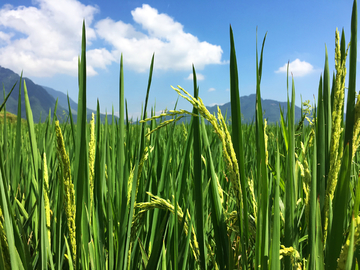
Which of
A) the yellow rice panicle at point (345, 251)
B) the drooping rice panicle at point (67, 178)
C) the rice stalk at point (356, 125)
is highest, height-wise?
the rice stalk at point (356, 125)

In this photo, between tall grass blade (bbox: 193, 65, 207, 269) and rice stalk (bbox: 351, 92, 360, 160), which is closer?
rice stalk (bbox: 351, 92, 360, 160)

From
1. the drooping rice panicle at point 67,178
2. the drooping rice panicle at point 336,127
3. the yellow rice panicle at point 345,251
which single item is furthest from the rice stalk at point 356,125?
the drooping rice panicle at point 67,178

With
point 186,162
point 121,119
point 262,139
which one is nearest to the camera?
point 262,139

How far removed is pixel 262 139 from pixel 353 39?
1.00 feet

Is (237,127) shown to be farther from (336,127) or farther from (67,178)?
(67,178)

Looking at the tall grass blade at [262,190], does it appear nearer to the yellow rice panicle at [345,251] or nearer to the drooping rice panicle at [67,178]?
the yellow rice panicle at [345,251]

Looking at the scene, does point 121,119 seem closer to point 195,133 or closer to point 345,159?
point 195,133

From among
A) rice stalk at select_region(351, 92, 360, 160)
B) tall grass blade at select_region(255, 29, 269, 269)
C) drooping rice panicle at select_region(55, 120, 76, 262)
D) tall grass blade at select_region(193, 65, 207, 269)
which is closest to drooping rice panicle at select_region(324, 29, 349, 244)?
rice stalk at select_region(351, 92, 360, 160)

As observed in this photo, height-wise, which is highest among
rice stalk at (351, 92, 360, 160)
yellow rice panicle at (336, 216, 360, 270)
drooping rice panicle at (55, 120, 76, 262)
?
rice stalk at (351, 92, 360, 160)

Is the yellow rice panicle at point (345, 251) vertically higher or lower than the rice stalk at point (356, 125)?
lower

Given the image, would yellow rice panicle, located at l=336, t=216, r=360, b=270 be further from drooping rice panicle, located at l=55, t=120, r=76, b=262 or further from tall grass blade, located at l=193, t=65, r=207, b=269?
drooping rice panicle, located at l=55, t=120, r=76, b=262

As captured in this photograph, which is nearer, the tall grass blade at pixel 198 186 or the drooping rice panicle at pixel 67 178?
the drooping rice panicle at pixel 67 178

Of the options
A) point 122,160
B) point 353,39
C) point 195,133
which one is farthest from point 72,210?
point 353,39

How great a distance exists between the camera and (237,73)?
389mm
